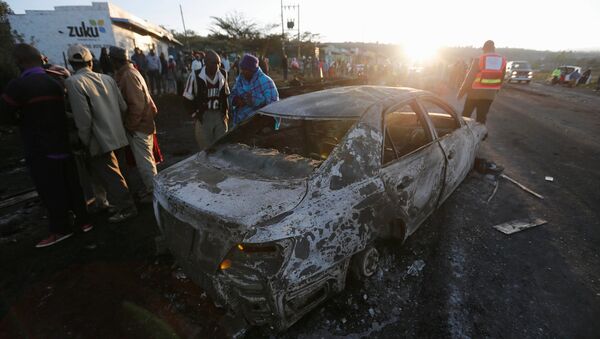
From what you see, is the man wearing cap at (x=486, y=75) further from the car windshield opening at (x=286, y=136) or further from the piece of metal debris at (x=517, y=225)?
the car windshield opening at (x=286, y=136)

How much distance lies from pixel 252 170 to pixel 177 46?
112ft

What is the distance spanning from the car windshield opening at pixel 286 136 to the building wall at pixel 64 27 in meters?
17.4

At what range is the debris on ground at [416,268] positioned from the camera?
233 cm

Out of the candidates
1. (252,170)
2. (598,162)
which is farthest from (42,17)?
(598,162)

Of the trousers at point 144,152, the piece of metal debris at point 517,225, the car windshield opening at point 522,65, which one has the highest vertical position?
the car windshield opening at point 522,65

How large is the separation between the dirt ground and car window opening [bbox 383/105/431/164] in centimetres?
75

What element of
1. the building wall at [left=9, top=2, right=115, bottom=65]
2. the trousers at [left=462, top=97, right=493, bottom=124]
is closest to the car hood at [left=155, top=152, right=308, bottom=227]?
the trousers at [left=462, top=97, right=493, bottom=124]

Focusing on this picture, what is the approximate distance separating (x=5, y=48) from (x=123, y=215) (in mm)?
15278

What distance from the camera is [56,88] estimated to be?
2.65 metres

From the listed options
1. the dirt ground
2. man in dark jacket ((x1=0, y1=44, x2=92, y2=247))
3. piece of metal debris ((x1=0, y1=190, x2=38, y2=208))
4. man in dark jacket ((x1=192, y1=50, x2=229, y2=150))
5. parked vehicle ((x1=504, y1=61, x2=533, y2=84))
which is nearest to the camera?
the dirt ground

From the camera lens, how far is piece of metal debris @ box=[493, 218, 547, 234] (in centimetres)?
288

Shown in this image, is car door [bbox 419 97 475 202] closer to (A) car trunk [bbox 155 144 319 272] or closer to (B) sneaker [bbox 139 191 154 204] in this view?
(A) car trunk [bbox 155 144 319 272]


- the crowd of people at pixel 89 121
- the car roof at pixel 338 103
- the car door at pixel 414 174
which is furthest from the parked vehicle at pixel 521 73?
the crowd of people at pixel 89 121

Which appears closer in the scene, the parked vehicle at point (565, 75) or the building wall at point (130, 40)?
the building wall at point (130, 40)
